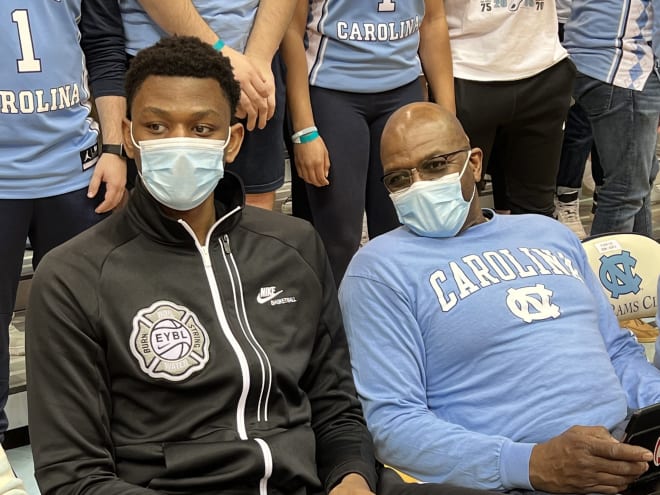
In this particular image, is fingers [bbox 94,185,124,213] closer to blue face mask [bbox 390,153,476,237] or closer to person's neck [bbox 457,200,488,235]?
blue face mask [bbox 390,153,476,237]

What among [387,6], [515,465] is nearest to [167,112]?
[515,465]

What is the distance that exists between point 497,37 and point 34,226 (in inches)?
60.3

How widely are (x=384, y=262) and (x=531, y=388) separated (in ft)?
1.31

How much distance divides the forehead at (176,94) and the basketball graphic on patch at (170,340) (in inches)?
16.0

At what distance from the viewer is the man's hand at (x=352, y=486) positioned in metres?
1.70

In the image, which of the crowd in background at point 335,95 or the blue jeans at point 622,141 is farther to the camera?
the blue jeans at point 622,141

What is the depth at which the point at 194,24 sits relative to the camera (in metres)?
2.28

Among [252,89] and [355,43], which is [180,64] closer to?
[252,89]

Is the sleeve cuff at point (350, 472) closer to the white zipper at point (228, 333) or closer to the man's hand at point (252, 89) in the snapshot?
the white zipper at point (228, 333)

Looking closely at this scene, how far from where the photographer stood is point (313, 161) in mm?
2609

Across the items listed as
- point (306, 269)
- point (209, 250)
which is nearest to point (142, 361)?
point (209, 250)

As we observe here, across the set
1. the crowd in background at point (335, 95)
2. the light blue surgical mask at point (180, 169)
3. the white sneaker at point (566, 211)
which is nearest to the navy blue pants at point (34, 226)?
the crowd in background at point (335, 95)

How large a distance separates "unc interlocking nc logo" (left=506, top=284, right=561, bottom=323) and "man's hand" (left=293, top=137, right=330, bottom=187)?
31.4 inches

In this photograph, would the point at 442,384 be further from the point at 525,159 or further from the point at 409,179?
the point at 525,159
